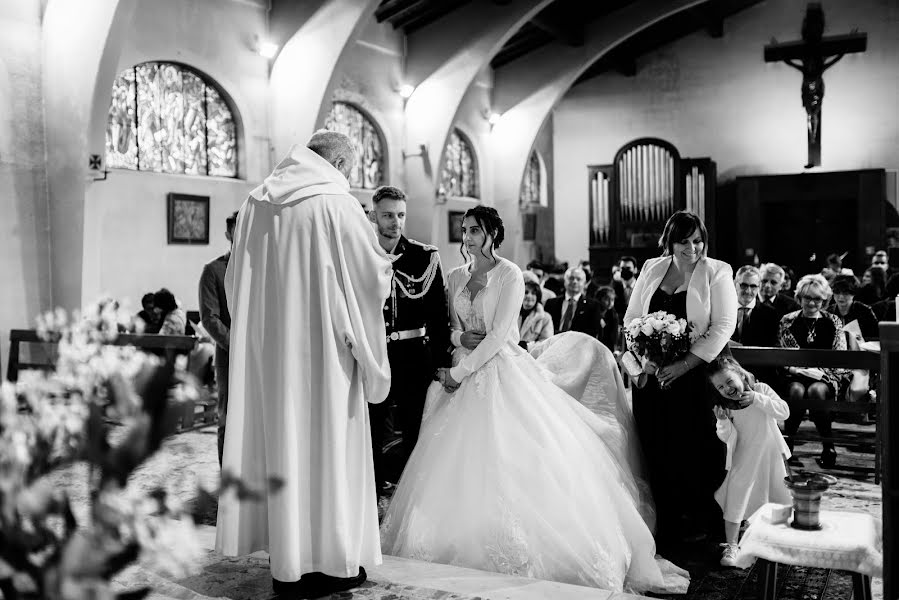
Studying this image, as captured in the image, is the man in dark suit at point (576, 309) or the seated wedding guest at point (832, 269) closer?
the man in dark suit at point (576, 309)

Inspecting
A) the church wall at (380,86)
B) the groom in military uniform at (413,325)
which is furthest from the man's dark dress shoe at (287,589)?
the church wall at (380,86)

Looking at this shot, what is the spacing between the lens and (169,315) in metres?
7.50

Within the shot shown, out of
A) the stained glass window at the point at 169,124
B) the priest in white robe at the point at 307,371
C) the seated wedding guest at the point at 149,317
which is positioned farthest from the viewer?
the stained glass window at the point at 169,124

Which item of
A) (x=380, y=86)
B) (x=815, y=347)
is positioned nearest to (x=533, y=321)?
(x=815, y=347)

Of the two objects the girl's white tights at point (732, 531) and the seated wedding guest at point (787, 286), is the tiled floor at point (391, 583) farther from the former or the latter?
the seated wedding guest at point (787, 286)

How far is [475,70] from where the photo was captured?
13.2 meters

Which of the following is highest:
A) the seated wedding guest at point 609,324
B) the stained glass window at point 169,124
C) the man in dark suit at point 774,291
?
A: the stained glass window at point 169,124

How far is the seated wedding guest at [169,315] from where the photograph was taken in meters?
7.44

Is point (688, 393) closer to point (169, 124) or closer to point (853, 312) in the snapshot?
point (853, 312)

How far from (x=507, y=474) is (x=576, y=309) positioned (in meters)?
4.36

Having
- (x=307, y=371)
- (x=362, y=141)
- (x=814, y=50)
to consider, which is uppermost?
(x=814, y=50)

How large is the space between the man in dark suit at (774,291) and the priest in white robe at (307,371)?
4.79 meters

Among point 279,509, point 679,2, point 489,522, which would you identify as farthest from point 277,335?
point 679,2

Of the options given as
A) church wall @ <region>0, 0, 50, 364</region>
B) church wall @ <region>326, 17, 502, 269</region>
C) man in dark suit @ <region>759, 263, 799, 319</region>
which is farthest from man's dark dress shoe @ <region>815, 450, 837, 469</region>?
church wall @ <region>326, 17, 502, 269</region>
